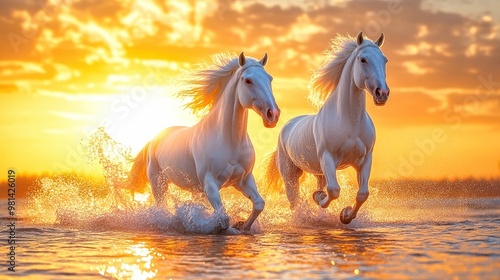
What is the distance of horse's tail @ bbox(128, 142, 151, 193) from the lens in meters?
11.2

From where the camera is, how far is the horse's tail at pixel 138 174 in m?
11.2

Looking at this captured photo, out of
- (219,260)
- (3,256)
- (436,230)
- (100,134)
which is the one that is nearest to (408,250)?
(219,260)

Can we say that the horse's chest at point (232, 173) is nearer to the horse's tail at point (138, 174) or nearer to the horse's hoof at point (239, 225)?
the horse's hoof at point (239, 225)

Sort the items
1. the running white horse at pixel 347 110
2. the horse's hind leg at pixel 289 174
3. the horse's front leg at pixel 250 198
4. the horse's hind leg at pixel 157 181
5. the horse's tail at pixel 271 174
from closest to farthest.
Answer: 1. the horse's front leg at pixel 250 198
2. the running white horse at pixel 347 110
3. the horse's hind leg at pixel 157 181
4. the horse's hind leg at pixel 289 174
5. the horse's tail at pixel 271 174

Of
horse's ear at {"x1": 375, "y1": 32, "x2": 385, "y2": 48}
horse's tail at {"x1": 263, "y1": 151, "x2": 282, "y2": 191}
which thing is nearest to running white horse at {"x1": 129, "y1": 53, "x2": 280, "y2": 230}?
horse's ear at {"x1": 375, "y1": 32, "x2": 385, "y2": 48}

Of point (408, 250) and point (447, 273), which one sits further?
point (408, 250)

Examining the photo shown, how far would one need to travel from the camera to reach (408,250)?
649cm

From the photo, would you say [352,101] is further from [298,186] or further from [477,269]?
[477,269]

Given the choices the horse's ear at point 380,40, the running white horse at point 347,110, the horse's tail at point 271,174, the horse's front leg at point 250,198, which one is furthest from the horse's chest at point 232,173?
the horse's tail at point 271,174

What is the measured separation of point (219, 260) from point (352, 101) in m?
3.92

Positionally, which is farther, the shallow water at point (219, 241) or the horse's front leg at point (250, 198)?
the horse's front leg at point (250, 198)

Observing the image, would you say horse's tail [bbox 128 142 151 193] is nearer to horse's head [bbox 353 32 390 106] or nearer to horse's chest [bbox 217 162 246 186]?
horse's chest [bbox 217 162 246 186]

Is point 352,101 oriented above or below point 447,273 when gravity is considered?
above

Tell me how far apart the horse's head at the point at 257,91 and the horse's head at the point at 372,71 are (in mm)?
1244
